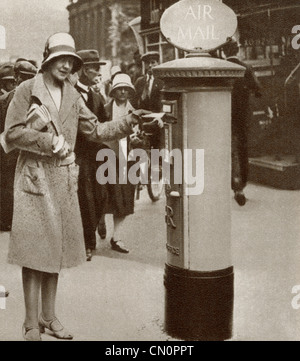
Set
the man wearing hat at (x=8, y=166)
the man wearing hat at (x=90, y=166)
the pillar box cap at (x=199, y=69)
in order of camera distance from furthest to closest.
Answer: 1. the man wearing hat at (x=90, y=166)
2. the man wearing hat at (x=8, y=166)
3. the pillar box cap at (x=199, y=69)

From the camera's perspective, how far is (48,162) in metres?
4.29

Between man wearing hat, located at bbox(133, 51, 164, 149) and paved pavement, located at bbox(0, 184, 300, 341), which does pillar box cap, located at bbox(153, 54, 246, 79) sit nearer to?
paved pavement, located at bbox(0, 184, 300, 341)

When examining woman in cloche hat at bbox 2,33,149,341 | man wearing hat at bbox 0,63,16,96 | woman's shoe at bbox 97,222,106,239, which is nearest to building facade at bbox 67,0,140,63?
→ man wearing hat at bbox 0,63,16,96

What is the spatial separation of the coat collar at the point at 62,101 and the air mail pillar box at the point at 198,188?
0.55 m

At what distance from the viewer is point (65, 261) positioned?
171 inches

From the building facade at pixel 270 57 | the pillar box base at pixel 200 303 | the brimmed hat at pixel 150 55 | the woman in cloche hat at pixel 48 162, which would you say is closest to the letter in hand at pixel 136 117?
the woman in cloche hat at pixel 48 162

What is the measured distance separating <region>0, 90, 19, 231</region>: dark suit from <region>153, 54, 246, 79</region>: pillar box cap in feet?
5.84

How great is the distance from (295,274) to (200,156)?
1703 millimetres

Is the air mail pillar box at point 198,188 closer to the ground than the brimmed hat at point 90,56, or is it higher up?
closer to the ground

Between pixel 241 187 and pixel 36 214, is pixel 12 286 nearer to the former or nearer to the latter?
pixel 36 214

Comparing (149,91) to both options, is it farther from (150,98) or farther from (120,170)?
(120,170)

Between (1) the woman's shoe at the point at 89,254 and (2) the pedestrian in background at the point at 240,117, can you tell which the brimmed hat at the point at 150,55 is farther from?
(1) the woman's shoe at the point at 89,254

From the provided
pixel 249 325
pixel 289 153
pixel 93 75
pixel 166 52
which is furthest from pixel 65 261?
pixel 289 153

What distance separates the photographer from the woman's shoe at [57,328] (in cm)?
459
